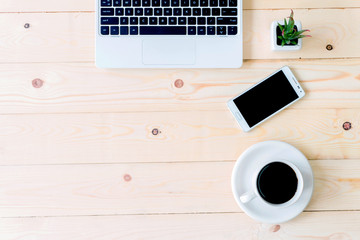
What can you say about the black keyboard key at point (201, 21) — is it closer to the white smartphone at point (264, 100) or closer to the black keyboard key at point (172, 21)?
the black keyboard key at point (172, 21)

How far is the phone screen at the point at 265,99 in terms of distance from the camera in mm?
755

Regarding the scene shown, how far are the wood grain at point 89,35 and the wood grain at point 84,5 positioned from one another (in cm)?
1

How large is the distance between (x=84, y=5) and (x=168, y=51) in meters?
0.21

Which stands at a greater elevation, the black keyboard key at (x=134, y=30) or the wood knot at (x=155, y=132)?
the black keyboard key at (x=134, y=30)

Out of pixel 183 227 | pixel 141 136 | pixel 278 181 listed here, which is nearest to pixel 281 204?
pixel 278 181

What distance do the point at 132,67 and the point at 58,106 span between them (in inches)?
7.0

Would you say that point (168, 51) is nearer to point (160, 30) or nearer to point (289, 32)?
point (160, 30)

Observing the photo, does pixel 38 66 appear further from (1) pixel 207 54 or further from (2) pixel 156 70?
(1) pixel 207 54

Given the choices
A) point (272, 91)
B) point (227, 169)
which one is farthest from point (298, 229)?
point (272, 91)

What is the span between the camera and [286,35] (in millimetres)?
740

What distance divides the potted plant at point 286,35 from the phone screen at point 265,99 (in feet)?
0.20

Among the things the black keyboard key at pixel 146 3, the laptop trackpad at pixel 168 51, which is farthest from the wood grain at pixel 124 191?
the black keyboard key at pixel 146 3

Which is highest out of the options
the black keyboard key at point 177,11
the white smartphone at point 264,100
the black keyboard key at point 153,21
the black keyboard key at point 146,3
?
the black keyboard key at point 146,3

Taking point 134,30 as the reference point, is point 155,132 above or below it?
below
